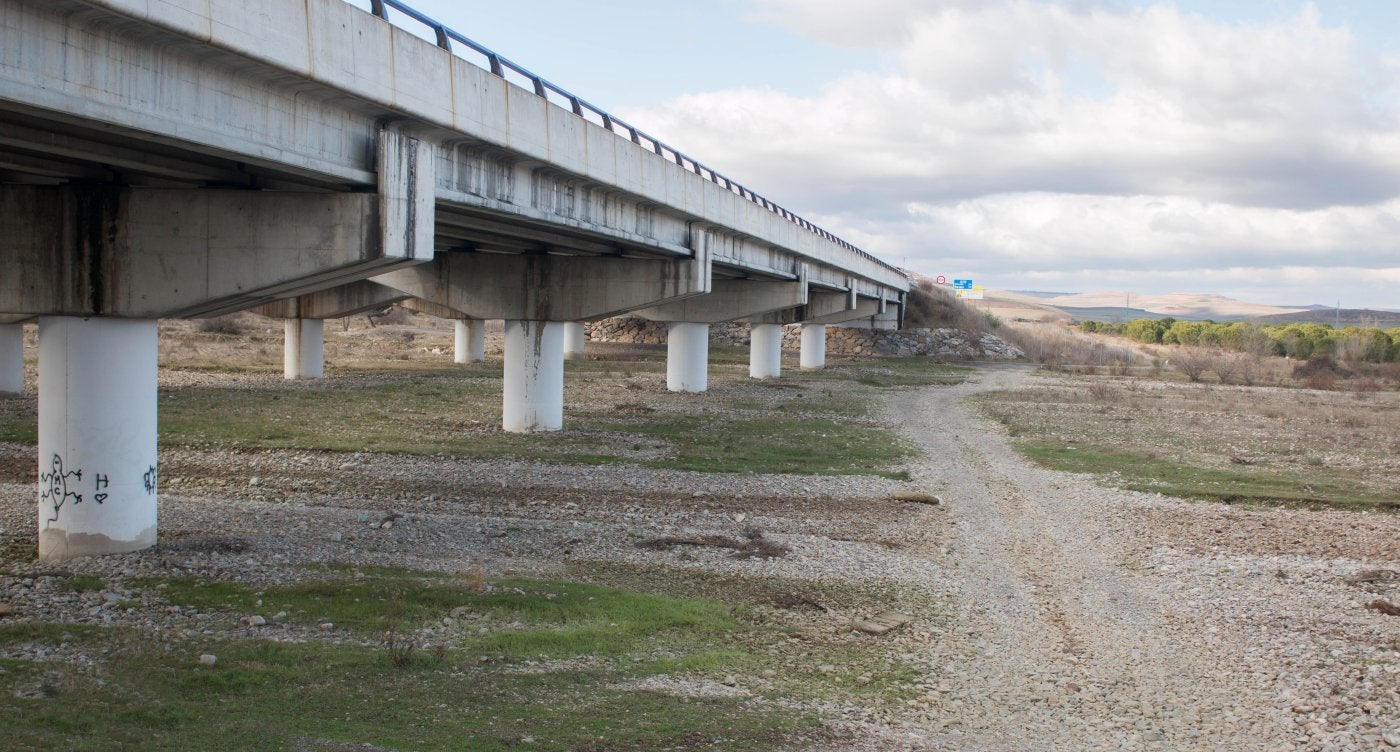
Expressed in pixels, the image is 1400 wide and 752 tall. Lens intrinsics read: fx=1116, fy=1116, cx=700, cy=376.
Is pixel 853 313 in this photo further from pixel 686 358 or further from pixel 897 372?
pixel 686 358

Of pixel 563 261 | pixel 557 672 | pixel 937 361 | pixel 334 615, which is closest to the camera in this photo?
pixel 557 672

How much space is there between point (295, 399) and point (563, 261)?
11298 millimetres

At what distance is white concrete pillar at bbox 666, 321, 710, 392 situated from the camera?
146ft

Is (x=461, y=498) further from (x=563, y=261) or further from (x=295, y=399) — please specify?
(x=295, y=399)

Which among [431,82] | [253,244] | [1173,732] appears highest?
[431,82]

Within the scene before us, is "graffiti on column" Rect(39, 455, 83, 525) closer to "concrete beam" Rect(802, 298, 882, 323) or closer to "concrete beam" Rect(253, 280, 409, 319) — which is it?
"concrete beam" Rect(253, 280, 409, 319)

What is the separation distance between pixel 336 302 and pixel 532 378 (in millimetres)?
18717

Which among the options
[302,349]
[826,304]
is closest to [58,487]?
[302,349]

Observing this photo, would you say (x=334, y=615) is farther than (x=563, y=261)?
No

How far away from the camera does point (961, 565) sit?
52.3 feet

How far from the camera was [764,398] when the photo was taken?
143 ft

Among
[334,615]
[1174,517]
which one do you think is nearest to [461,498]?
[334,615]

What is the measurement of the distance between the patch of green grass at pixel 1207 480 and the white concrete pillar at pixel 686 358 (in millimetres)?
17193

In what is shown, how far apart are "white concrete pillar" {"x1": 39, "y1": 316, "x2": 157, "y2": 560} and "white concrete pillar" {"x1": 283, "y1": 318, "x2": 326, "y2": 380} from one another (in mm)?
31682
